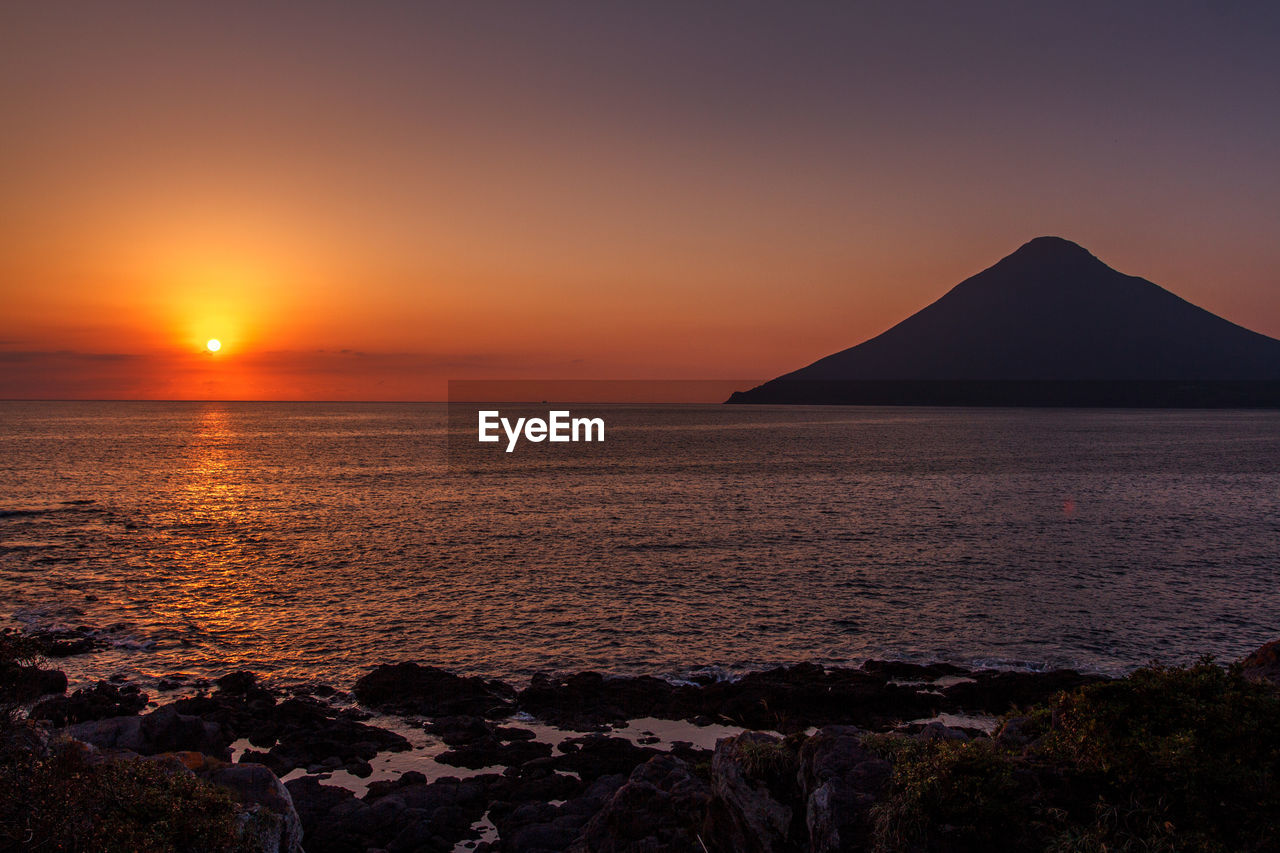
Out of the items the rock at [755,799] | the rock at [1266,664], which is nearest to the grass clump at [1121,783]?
the rock at [755,799]

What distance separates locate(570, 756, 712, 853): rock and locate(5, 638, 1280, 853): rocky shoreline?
0.03m

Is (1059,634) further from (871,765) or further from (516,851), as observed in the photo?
(516,851)

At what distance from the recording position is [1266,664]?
1962cm

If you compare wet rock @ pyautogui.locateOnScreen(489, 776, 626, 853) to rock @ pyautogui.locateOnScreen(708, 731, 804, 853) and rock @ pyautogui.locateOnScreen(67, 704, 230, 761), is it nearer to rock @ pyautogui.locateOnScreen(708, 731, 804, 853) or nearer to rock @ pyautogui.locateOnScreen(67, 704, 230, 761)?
rock @ pyautogui.locateOnScreen(708, 731, 804, 853)

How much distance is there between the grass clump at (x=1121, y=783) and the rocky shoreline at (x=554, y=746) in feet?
2.55

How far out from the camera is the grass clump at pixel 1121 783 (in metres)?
11.0

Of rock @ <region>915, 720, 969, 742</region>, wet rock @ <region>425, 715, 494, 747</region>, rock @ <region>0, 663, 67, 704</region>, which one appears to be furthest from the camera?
wet rock @ <region>425, 715, 494, 747</region>

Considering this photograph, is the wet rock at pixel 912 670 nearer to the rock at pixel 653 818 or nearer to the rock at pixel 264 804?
the rock at pixel 653 818

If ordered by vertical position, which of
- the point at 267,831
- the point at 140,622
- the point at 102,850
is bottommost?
the point at 140,622

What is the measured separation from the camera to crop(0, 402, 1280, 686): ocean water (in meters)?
30.6

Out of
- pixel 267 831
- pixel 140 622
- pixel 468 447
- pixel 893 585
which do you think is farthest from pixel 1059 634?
pixel 468 447

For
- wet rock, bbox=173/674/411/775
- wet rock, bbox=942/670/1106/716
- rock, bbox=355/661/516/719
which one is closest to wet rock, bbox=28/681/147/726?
→ wet rock, bbox=173/674/411/775

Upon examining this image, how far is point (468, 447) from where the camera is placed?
158 meters

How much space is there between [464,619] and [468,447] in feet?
415
